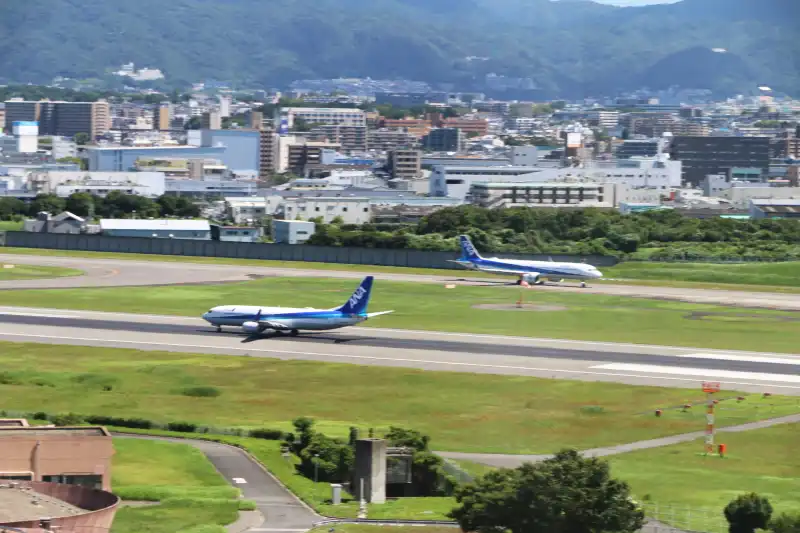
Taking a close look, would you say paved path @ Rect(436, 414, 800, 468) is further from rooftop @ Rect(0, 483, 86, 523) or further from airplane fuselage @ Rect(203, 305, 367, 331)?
airplane fuselage @ Rect(203, 305, 367, 331)

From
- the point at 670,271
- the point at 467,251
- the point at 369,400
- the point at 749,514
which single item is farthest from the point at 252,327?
the point at 670,271

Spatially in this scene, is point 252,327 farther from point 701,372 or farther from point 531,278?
point 531,278

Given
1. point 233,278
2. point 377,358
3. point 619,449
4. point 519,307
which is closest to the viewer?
point 619,449

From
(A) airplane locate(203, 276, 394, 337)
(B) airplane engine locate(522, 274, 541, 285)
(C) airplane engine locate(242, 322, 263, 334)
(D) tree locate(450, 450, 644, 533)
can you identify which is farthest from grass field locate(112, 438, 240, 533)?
(B) airplane engine locate(522, 274, 541, 285)

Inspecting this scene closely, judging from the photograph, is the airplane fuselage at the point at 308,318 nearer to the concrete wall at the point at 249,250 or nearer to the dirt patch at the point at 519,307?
the dirt patch at the point at 519,307

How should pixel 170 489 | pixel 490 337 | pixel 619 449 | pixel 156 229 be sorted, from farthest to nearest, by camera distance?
pixel 156 229 < pixel 490 337 < pixel 619 449 < pixel 170 489

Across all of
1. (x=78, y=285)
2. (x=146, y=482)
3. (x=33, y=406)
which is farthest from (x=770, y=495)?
(x=78, y=285)
